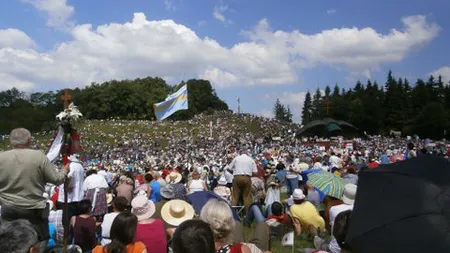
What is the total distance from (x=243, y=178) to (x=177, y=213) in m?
4.32

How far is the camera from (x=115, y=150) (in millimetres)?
50094

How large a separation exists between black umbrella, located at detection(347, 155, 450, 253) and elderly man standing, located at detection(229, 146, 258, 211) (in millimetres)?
7199

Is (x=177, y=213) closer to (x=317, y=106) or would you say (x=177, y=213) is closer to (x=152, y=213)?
(x=152, y=213)

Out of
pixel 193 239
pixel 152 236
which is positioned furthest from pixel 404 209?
pixel 152 236

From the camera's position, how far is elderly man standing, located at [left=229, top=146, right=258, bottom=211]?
9.55m

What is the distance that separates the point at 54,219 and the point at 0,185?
2639 mm

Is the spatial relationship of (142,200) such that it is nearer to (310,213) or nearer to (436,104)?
(310,213)

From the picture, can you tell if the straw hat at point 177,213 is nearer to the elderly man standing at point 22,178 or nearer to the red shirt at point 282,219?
the elderly man standing at point 22,178

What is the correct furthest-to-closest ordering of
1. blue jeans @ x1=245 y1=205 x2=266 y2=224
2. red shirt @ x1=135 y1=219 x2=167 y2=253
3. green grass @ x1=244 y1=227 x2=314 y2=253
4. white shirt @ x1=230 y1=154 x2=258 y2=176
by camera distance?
white shirt @ x1=230 y1=154 x2=258 y2=176 < blue jeans @ x1=245 y1=205 x2=266 y2=224 < green grass @ x1=244 y1=227 x2=314 y2=253 < red shirt @ x1=135 y1=219 x2=167 y2=253

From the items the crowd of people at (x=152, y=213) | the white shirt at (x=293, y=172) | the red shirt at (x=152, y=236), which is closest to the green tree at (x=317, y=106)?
the white shirt at (x=293, y=172)

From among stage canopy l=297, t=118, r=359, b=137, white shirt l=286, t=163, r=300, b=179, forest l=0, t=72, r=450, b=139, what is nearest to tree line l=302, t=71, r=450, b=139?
forest l=0, t=72, r=450, b=139

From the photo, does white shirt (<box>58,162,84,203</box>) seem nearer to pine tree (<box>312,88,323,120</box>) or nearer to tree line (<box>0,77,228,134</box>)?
tree line (<box>0,77,228,134</box>)

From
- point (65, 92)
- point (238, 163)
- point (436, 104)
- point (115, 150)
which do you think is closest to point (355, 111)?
point (436, 104)

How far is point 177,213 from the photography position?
17.5ft
